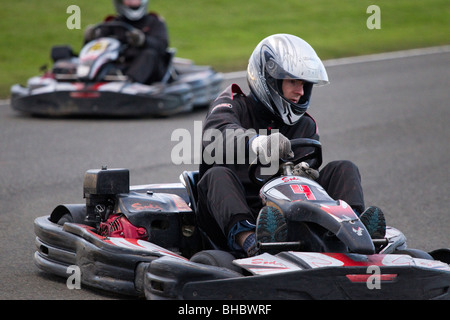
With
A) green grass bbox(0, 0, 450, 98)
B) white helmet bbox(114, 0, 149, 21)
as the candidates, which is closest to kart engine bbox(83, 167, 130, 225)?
white helmet bbox(114, 0, 149, 21)

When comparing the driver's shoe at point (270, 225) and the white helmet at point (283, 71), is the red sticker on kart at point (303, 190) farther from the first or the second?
the white helmet at point (283, 71)

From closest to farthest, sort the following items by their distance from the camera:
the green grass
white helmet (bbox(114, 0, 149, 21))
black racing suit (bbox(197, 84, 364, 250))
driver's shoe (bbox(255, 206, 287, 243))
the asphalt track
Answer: driver's shoe (bbox(255, 206, 287, 243)), black racing suit (bbox(197, 84, 364, 250)), the asphalt track, white helmet (bbox(114, 0, 149, 21)), the green grass

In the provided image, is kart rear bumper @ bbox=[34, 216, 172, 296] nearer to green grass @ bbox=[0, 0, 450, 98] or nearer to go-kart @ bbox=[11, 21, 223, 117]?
go-kart @ bbox=[11, 21, 223, 117]

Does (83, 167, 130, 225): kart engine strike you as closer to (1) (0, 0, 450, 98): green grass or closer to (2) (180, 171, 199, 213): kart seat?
(2) (180, 171, 199, 213): kart seat

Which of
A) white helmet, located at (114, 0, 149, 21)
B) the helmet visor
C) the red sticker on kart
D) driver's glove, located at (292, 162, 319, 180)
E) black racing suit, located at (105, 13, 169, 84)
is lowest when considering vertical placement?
the red sticker on kart

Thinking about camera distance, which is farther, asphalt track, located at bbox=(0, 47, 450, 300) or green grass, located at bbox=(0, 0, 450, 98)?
green grass, located at bbox=(0, 0, 450, 98)

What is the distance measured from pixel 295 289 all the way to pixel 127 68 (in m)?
7.11

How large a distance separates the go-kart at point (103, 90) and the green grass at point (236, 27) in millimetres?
2998

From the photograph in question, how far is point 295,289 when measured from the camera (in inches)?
134

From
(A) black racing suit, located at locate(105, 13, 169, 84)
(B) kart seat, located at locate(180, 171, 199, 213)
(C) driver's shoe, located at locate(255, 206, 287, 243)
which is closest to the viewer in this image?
(C) driver's shoe, located at locate(255, 206, 287, 243)

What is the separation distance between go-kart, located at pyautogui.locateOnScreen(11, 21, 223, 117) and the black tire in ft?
19.6

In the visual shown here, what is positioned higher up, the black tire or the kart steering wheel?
the kart steering wheel

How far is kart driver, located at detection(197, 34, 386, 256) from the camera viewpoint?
3.94 meters
